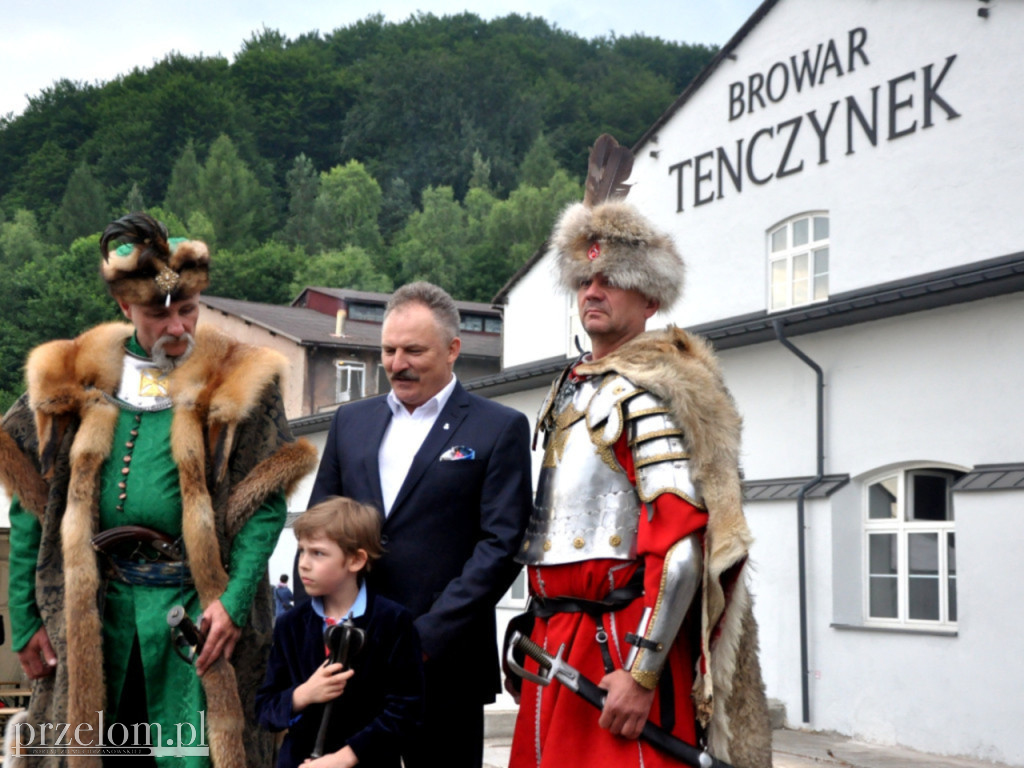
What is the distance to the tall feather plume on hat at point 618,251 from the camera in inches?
167

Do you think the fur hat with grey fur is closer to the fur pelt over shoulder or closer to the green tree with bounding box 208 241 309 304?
the fur pelt over shoulder

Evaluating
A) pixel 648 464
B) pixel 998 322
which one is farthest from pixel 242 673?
pixel 998 322

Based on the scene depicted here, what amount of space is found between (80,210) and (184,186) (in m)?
7.14

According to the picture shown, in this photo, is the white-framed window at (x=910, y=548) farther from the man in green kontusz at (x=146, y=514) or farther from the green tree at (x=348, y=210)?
the green tree at (x=348, y=210)

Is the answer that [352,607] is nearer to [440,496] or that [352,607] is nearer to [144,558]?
[440,496]

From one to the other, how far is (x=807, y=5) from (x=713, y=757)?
16.1m

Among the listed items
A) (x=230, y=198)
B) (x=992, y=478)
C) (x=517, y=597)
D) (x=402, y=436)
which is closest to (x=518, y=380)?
(x=517, y=597)

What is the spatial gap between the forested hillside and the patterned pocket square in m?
63.5

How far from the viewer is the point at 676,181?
20.3 m

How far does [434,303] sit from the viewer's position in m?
4.49

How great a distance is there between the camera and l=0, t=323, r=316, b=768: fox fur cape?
176 inches

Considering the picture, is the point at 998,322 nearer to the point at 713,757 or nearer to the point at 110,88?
the point at 713,757

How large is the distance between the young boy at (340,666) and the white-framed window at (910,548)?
10204 millimetres

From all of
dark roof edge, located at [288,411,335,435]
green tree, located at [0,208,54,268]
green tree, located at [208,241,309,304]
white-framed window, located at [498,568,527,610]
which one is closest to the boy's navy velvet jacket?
white-framed window, located at [498,568,527,610]
